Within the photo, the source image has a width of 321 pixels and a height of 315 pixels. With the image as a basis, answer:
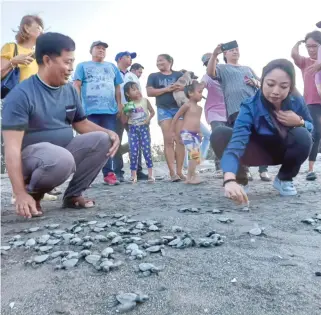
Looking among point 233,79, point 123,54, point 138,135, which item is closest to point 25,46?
point 138,135

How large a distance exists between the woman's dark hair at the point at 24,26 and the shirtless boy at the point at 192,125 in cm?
188

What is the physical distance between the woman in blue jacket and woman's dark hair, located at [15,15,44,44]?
2.00 m

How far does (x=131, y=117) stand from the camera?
15.9 ft

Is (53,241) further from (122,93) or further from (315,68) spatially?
(315,68)

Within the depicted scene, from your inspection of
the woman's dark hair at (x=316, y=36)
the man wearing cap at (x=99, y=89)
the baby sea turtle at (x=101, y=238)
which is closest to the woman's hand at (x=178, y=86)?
the man wearing cap at (x=99, y=89)

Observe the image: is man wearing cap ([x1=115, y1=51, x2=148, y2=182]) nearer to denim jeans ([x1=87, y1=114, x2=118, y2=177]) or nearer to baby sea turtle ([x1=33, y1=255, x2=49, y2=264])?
denim jeans ([x1=87, y1=114, x2=118, y2=177])

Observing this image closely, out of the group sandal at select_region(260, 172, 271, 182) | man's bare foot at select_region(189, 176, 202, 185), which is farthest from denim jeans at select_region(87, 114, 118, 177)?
sandal at select_region(260, 172, 271, 182)

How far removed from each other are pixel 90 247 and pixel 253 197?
177 centimetres

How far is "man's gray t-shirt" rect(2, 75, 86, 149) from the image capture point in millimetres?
2594

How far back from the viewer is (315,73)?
433 cm

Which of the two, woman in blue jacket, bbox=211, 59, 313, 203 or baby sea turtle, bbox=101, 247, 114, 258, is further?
woman in blue jacket, bbox=211, 59, 313, 203

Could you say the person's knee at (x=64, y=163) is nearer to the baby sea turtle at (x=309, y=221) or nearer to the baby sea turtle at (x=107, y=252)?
the baby sea turtle at (x=107, y=252)

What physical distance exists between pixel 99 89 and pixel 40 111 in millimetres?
1765

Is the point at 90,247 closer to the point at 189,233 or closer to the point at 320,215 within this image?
the point at 189,233
